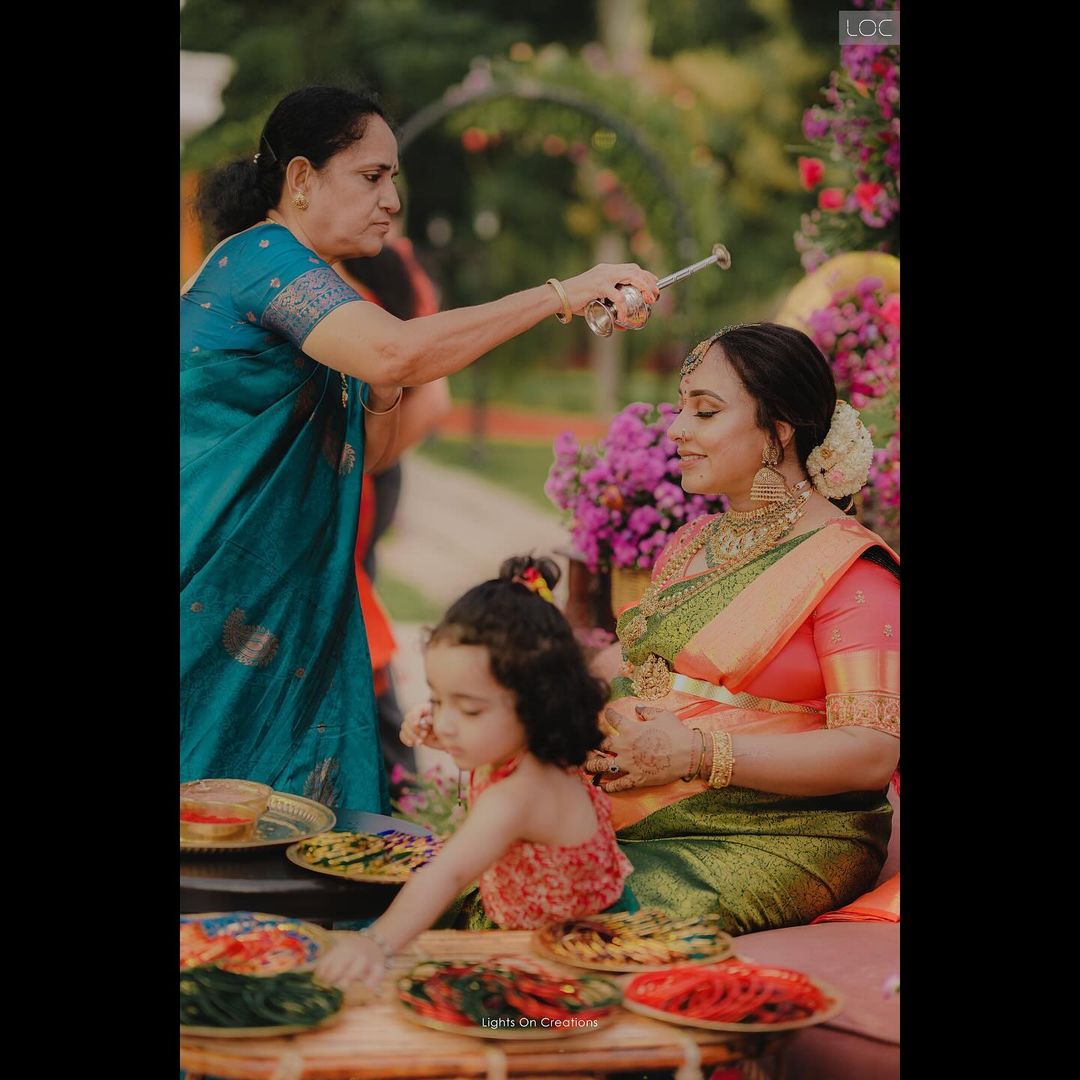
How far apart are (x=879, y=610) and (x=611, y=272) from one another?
0.74m

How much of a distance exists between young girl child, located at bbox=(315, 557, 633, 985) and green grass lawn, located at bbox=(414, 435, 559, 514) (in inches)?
307

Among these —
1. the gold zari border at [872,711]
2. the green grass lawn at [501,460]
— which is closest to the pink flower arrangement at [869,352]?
the gold zari border at [872,711]

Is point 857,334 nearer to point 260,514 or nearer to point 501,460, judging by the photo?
point 260,514

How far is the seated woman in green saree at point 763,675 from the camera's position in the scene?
262 centimetres

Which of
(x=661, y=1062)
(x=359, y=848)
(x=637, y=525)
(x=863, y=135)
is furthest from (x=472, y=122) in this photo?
(x=661, y=1062)

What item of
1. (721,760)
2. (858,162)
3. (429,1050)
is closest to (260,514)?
(721,760)

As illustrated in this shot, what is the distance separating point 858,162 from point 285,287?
2130 millimetres

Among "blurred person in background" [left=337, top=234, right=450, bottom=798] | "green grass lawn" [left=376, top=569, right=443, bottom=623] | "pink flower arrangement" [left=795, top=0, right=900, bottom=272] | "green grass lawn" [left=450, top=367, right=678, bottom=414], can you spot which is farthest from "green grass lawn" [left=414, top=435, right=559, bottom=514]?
"pink flower arrangement" [left=795, top=0, right=900, bottom=272]

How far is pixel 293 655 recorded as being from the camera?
277cm

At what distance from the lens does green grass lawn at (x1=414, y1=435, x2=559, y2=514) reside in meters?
10.6

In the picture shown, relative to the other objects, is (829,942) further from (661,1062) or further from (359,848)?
(359,848)

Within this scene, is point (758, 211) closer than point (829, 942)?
No

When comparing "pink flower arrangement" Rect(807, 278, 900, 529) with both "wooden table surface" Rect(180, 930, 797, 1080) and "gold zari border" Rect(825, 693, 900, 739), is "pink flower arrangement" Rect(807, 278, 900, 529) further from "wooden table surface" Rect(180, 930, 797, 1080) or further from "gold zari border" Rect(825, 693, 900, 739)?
"wooden table surface" Rect(180, 930, 797, 1080)

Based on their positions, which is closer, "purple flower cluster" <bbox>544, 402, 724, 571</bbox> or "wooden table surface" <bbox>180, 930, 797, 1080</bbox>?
"wooden table surface" <bbox>180, 930, 797, 1080</bbox>
